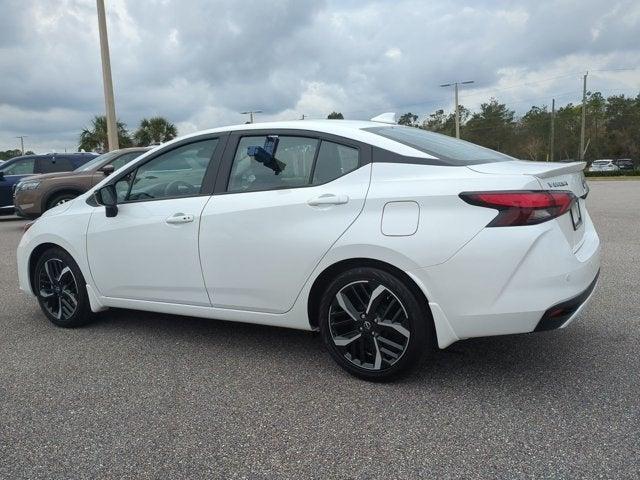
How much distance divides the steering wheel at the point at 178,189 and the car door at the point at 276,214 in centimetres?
26

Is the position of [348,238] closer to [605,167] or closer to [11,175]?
[11,175]

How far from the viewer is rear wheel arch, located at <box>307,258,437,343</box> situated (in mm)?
3098

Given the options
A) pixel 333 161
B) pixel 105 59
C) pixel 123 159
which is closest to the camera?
pixel 333 161

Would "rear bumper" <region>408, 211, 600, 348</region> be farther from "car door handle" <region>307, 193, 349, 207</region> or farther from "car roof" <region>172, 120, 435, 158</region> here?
"car roof" <region>172, 120, 435, 158</region>

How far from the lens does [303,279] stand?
3383 millimetres

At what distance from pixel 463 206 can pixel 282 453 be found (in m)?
1.53

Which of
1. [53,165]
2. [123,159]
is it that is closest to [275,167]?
[123,159]

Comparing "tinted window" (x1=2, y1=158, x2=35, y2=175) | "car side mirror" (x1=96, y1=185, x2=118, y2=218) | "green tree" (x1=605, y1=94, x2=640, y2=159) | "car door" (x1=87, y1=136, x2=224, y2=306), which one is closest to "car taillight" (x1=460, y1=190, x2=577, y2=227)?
"car door" (x1=87, y1=136, x2=224, y2=306)

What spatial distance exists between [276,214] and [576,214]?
1783mm

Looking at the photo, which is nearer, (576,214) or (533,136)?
(576,214)

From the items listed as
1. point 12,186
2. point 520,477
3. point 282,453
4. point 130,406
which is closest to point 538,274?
point 520,477

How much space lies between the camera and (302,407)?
10.0 feet

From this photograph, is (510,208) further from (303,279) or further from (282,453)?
(282,453)

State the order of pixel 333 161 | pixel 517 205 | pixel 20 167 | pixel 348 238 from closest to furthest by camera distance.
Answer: pixel 517 205 → pixel 348 238 → pixel 333 161 → pixel 20 167
